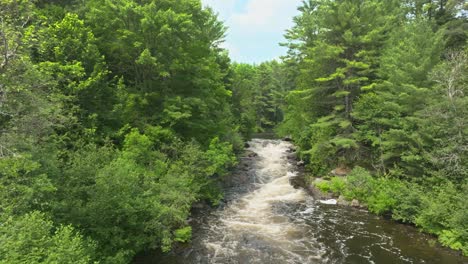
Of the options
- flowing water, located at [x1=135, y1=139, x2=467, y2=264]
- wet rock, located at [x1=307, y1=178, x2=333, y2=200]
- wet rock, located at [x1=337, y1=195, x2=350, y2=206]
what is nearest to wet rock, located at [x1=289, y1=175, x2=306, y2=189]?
wet rock, located at [x1=307, y1=178, x2=333, y2=200]

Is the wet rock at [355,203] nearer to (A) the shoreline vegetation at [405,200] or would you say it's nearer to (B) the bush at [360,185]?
(A) the shoreline vegetation at [405,200]

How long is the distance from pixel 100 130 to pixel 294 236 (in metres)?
10.9

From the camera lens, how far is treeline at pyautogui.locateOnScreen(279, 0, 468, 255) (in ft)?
45.9

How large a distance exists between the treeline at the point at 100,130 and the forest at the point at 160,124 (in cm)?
7

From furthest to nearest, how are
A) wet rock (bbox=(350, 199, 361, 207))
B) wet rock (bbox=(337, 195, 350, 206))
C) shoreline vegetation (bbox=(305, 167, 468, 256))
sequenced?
wet rock (bbox=(337, 195, 350, 206)), wet rock (bbox=(350, 199, 361, 207)), shoreline vegetation (bbox=(305, 167, 468, 256))

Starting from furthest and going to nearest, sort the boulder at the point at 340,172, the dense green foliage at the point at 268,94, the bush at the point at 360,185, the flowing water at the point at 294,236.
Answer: the dense green foliage at the point at 268,94 < the boulder at the point at 340,172 < the bush at the point at 360,185 < the flowing water at the point at 294,236

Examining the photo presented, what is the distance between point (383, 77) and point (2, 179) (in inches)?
842

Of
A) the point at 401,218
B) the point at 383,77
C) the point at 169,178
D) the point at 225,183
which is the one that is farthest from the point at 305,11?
the point at 169,178

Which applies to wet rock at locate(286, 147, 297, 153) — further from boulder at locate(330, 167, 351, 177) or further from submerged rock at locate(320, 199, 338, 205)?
submerged rock at locate(320, 199, 338, 205)

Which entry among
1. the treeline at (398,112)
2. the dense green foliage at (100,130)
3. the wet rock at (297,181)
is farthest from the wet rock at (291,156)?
the dense green foliage at (100,130)

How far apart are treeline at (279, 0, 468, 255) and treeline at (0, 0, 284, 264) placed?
827 cm

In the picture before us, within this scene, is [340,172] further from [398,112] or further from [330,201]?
[398,112]

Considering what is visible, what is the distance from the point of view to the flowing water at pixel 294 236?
11844 millimetres

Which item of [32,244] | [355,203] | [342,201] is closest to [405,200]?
[355,203]
